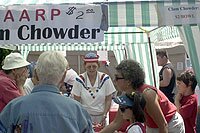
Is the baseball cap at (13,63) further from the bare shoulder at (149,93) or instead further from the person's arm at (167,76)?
the person's arm at (167,76)

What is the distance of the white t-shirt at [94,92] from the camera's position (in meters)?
6.73

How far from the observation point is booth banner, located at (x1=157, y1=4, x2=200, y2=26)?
452cm

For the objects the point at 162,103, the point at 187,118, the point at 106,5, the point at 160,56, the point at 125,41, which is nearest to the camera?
the point at 162,103

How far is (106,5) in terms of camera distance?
4750 millimetres

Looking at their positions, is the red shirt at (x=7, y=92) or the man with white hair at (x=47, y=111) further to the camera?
the red shirt at (x=7, y=92)

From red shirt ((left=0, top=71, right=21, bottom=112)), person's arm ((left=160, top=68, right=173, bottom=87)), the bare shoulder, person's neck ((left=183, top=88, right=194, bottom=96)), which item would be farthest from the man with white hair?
person's arm ((left=160, top=68, right=173, bottom=87))

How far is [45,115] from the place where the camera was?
307 centimetres

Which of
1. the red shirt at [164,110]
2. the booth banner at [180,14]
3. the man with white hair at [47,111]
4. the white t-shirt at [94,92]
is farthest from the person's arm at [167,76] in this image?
the man with white hair at [47,111]

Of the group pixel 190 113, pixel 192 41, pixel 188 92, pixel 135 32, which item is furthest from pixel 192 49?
pixel 135 32

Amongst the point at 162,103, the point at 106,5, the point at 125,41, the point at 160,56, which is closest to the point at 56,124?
the point at 162,103

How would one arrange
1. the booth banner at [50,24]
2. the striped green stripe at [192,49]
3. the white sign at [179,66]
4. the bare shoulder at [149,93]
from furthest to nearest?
the white sign at [179,66]
the booth banner at [50,24]
the striped green stripe at [192,49]
the bare shoulder at [149,93]

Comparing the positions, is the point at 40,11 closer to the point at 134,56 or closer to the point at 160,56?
the point at 160,56

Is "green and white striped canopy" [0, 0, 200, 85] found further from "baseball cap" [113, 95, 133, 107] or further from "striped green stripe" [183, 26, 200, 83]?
"baseball cap" [113, 95, 133, 107]

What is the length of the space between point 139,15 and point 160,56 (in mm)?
2808
